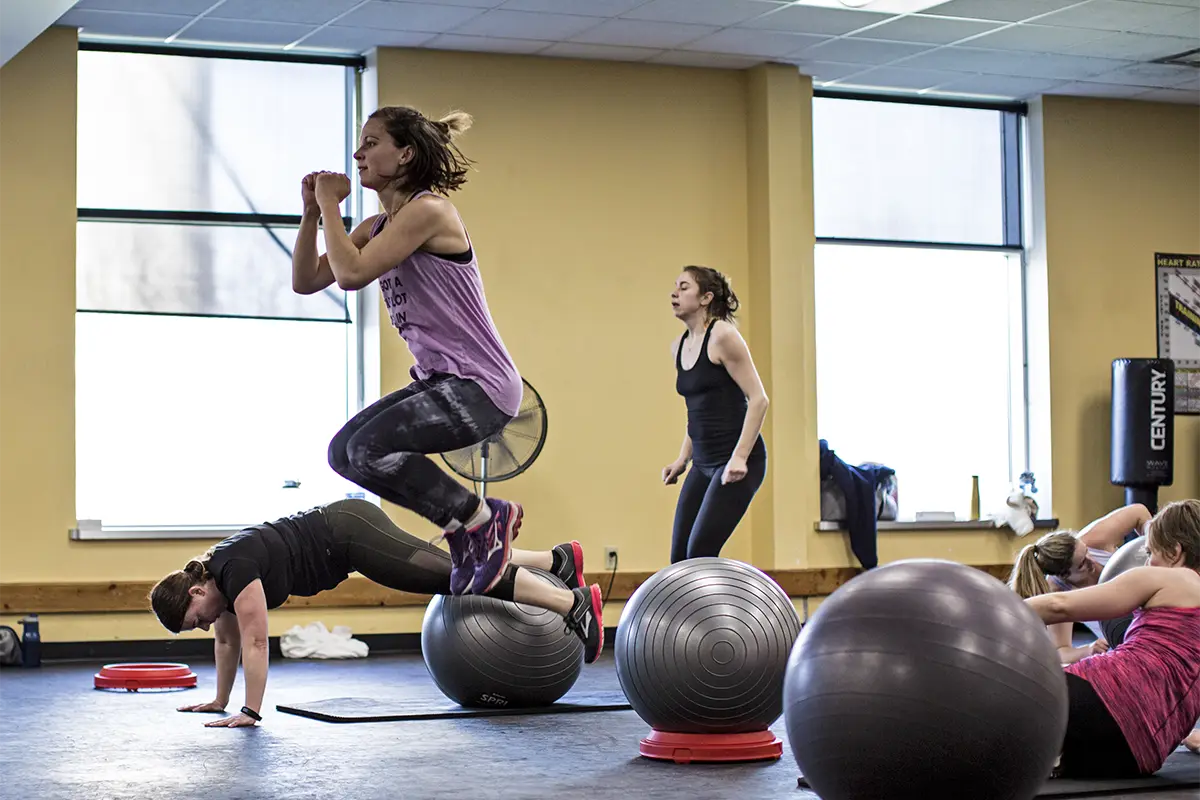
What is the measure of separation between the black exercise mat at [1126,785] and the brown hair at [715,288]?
272 centimetres

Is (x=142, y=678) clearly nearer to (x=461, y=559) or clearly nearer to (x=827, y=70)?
(x=461, y=559)

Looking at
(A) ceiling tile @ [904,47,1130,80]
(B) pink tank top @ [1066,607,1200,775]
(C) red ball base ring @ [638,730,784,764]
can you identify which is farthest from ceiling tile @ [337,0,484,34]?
(B) pink tank top @ [1066,607,1200,775]

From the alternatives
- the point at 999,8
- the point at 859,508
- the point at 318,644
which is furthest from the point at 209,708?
the point at 999,8

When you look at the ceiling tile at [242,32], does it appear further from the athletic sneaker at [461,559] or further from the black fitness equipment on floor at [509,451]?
the athletic sneaker at [461,559]

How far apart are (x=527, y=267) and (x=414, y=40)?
4.53 feet

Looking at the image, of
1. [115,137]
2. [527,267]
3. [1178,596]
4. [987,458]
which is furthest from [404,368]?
[1178,596]

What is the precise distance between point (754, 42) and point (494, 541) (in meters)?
4.95

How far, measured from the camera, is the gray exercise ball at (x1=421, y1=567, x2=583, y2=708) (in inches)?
196

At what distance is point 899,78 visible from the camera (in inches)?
356

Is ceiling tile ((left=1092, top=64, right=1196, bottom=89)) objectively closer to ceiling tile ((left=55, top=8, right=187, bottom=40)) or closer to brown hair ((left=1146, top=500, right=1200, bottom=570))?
ceiling tile ((left=55, top=8, right=187, bottom=40))

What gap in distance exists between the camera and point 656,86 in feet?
28.6

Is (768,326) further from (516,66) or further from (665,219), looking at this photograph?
(516,66)

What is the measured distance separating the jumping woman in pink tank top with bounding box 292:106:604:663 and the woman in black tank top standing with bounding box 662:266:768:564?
1929 millimetres

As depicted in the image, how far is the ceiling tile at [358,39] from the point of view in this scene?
308 inches
